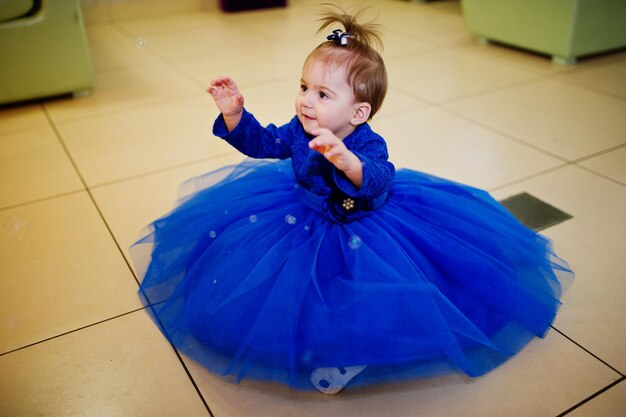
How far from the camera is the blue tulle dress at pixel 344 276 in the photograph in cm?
78

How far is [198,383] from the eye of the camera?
846 millimetres

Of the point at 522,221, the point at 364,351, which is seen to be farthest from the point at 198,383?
the point at 522,221

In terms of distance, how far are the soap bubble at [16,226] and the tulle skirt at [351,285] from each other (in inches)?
14.0

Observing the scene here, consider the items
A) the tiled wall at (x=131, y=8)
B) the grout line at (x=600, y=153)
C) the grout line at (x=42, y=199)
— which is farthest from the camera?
the tiled wall at (x=131, y=8)

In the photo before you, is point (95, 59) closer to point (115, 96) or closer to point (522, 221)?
point (115, 96)

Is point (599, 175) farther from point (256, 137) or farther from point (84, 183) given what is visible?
point (84, 183)

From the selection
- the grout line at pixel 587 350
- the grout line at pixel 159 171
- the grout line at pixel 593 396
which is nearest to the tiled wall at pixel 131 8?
the grout line at pixel 159 171

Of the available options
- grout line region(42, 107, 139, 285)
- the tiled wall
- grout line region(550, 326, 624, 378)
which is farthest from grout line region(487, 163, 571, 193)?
the tiled wall

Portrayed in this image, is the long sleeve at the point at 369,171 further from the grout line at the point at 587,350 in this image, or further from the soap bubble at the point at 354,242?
the grout line at the point at 587,350

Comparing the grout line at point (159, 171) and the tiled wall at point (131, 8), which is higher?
the tiled wall at point (131, 8)

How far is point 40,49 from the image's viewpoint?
1881 mm

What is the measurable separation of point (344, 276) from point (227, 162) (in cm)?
80

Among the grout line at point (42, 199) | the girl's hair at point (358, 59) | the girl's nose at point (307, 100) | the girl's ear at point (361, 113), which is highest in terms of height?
the girl's hair at point (358, 59)

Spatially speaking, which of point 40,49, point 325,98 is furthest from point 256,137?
point 40,49
